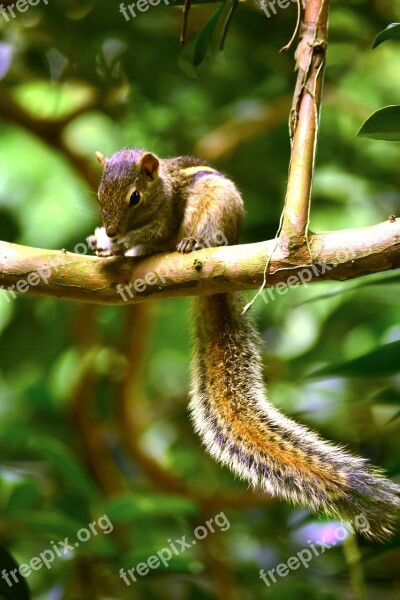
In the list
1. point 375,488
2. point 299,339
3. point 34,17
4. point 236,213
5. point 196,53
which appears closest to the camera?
point 375,488

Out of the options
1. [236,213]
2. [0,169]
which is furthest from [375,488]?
[0,169]

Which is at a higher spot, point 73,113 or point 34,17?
point 34,17

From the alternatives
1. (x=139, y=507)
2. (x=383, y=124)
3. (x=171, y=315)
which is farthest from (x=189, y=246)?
(x=171, y=315)

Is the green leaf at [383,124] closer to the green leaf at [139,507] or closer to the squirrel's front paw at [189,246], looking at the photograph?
the squirrel's front paw at [189,246]

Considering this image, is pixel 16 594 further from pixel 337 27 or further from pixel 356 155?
pixel 337 27

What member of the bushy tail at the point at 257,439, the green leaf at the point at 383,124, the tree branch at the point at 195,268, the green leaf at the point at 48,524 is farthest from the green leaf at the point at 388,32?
the green leaf at the point at 48,524

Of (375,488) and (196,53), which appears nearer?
(375,488)
